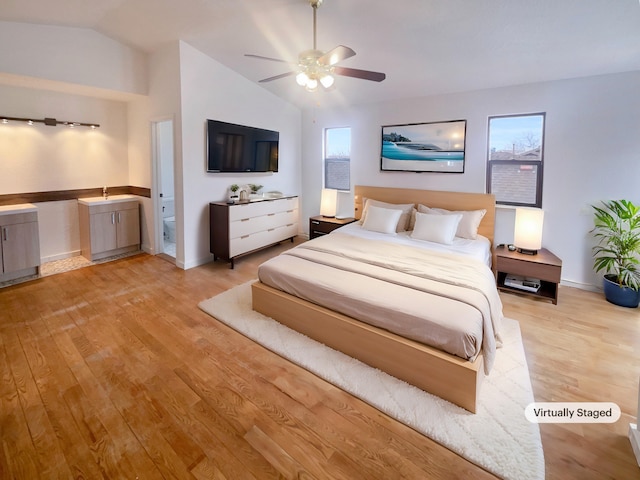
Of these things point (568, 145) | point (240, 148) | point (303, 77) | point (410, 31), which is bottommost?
point (568, 145)

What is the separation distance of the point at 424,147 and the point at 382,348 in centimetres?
345

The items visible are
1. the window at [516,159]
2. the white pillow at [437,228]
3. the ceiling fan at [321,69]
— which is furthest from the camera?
the window at [516,159]

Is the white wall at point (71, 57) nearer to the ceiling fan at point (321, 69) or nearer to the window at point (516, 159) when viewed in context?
the ceiling fan at point (321, 69)

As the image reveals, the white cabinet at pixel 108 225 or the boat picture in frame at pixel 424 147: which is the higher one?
the boat picture in frame at pixel 424 147

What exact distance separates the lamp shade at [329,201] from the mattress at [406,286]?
173 cm

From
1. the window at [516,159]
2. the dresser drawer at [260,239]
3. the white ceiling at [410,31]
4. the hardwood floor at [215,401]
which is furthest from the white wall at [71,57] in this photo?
the window at [516,159]

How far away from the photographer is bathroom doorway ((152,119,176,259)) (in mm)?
4877

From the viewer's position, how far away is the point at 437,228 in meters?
3.95

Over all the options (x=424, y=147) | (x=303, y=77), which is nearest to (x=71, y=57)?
(x=303, y=77)

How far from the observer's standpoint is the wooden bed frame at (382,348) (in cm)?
201

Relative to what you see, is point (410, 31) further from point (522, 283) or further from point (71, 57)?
point (71, 57)

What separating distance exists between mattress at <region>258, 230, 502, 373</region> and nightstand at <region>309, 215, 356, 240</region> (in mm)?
1344

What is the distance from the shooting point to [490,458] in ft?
5.55

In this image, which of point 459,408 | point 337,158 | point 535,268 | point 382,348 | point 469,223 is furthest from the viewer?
point 337,158
